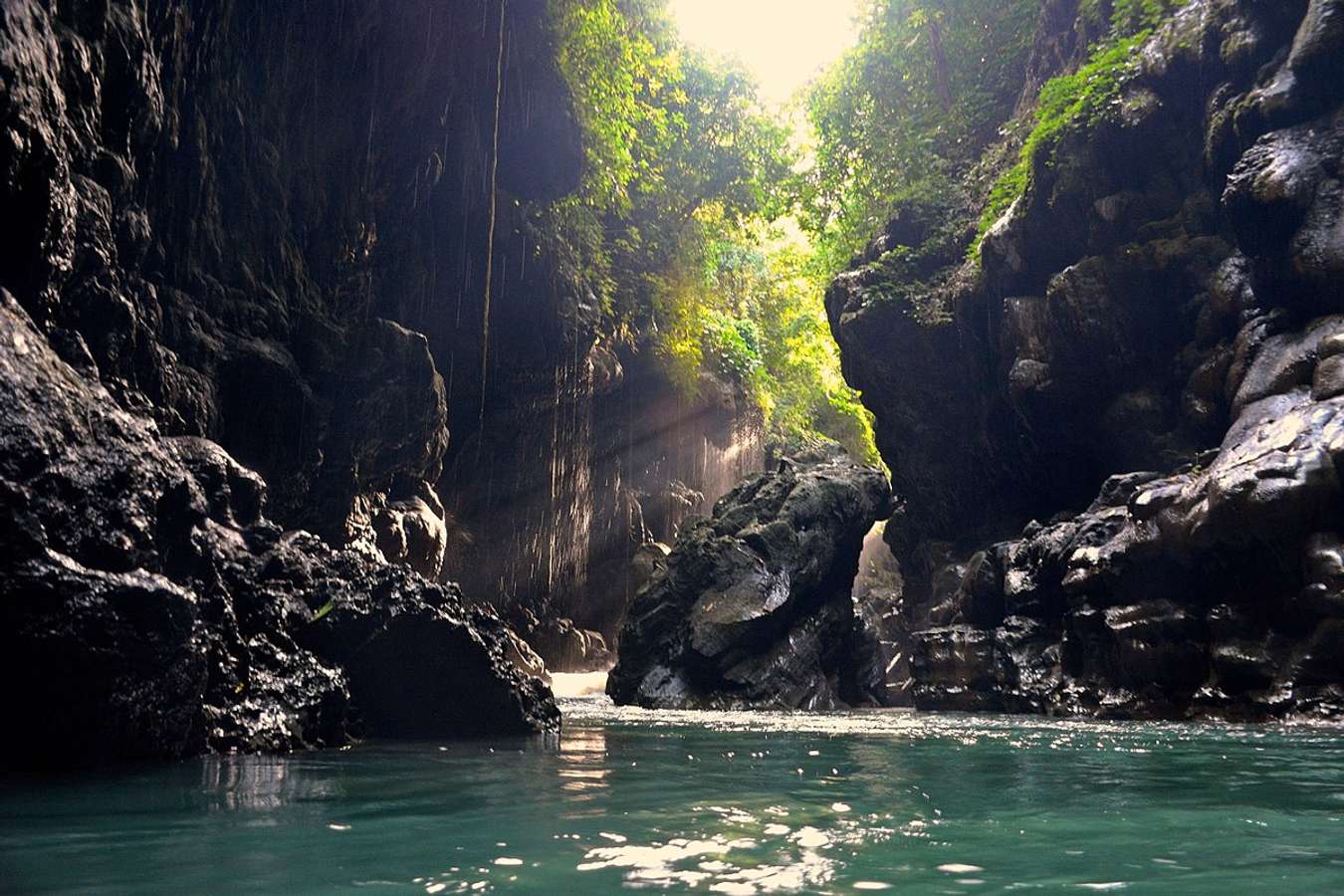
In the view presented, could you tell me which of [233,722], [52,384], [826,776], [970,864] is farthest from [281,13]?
[970,864]

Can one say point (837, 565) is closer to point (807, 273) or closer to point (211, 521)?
point (211, 521)

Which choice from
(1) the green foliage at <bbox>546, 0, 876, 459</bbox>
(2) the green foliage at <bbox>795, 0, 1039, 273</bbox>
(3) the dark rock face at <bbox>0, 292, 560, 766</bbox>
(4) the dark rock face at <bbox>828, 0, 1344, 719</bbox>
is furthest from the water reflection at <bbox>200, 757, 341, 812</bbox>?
(2) the green foliage at <bbox>795, 0, 1039, 273</bbox>

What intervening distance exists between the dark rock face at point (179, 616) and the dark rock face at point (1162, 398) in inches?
277

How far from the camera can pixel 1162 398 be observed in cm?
1515

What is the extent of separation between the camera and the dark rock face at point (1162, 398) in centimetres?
995

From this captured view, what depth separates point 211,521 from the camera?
23.8ft

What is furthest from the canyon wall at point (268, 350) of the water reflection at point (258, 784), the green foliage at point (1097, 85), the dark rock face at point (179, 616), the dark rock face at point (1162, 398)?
the green foliage at point (1097, 85)

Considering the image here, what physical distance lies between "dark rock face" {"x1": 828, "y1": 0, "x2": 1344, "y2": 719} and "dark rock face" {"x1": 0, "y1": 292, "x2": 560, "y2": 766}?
7.04m

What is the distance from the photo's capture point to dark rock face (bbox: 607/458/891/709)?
15.5 metres

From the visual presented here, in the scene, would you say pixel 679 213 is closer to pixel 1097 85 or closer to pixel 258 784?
pixel 1097 85

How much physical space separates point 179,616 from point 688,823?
10.7 ft

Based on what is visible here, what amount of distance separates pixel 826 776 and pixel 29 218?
5.53 meters

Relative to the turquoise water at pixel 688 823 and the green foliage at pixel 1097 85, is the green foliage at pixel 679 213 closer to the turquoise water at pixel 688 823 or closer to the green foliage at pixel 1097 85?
the green foliage at pixel 1097 85

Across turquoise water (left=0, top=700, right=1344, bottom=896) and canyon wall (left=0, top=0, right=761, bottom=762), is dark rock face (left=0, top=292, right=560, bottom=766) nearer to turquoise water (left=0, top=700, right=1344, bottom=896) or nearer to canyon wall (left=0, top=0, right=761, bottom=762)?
canyon wall (left=0, top=0, right=761, bottom=762)
